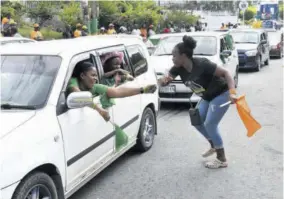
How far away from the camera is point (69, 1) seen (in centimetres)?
2866

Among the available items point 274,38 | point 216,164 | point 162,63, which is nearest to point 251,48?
point 274,38

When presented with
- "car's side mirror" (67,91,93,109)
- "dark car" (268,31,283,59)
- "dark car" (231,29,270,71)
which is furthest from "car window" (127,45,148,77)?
"dark car" (268,31,283,59)

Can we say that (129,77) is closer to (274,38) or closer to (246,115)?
(246,115)

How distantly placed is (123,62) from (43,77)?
65.4 inches

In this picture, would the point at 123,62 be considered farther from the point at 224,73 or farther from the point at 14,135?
the point at 14,135

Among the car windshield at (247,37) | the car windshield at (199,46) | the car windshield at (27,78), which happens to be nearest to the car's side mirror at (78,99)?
the car windshield at (27,78)

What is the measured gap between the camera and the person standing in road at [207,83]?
16.9 feet

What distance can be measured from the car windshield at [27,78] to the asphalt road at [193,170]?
135 cm

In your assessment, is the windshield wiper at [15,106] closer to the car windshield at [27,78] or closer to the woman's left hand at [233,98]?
the car windshield at [27,78]

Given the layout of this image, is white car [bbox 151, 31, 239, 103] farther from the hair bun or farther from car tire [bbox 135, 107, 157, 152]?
the hair bun

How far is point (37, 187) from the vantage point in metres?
3.51

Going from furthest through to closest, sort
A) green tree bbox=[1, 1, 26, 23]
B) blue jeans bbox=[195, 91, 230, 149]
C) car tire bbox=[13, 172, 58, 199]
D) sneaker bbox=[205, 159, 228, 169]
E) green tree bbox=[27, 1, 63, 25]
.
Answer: green tree bbox=[27, 1, 63, 25]
green tree bbox=[1, 1, 26, 23]
sneaker bbox=[205, 159, 228, 169]
blue jeans bbox=[195, 91, 230, 149]
car tire bbox=[13, 172, 58, 199]

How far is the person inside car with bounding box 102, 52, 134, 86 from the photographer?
5.04m

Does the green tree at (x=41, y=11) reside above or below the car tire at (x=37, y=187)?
above
